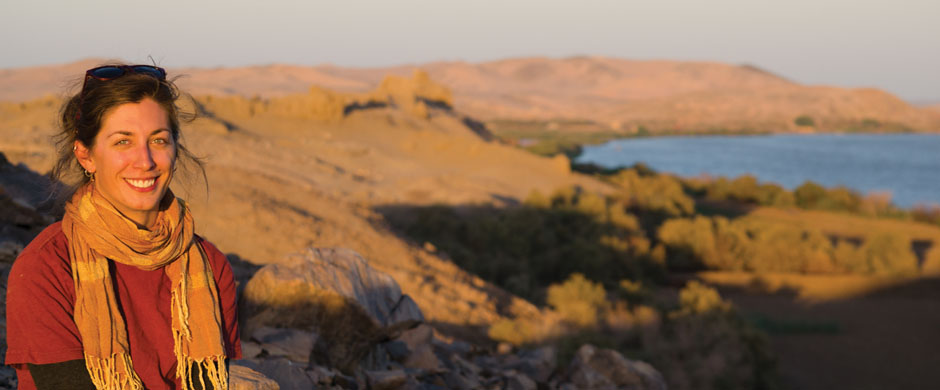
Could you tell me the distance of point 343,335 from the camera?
5.54 metres

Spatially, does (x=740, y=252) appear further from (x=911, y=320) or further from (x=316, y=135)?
(x=316, y=135)

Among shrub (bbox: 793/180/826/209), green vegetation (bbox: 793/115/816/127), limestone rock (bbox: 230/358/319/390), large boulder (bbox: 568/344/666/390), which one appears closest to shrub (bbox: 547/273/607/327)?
large boulder (bbox: 568/344/666/390)

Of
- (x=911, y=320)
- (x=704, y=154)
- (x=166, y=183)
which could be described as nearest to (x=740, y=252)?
(x=911, y=320)

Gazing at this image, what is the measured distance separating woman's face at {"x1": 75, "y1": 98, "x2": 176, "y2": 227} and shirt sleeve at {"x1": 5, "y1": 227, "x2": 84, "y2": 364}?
22 centimetres

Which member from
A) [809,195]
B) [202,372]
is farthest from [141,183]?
[809,195]

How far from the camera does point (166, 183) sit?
7.61ft

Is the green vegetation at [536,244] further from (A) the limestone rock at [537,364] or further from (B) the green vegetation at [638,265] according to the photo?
(A) the limestone rock at [537,364]

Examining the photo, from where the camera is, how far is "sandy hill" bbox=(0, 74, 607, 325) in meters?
10.0

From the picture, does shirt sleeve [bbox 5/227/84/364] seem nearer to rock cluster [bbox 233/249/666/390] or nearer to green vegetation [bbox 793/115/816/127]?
rock cluster [bbox 233/249/666/390]

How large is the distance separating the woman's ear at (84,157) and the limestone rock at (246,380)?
4.46ft

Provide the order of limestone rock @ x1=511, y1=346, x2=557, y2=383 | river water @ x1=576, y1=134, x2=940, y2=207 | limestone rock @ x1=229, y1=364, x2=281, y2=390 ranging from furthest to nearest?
river water @ x1=576, y1=134, x2=940, y2=207
limestone rock @ x1=511, y1=346, x2=557, y2=383
limestone rock @ x1=229, y1=364, x2=281, y2=390

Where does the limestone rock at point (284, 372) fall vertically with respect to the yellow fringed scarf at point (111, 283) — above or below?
below

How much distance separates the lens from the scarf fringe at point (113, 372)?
216 centimetres

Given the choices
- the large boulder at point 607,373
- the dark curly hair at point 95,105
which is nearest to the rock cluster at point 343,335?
the large boulder at point 607,373
